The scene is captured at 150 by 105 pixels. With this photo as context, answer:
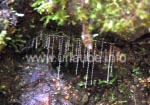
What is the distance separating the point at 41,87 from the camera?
175cm

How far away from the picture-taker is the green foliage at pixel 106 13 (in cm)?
129

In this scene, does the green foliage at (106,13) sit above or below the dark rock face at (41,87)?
above

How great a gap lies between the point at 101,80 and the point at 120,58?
7.1 inches

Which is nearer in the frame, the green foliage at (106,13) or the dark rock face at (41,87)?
the green foliage at (106,13)

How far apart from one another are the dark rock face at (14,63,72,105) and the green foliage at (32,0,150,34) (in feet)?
1.42

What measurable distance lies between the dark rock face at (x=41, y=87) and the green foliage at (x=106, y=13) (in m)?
0.43

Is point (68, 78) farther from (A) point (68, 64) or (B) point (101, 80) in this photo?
(B) point (101, 80)

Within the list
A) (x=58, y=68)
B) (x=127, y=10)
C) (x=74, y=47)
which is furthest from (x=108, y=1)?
(x=58, y=68)

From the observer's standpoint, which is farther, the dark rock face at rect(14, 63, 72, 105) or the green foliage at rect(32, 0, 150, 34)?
the dark rock face at rect(14, 63, 72, 105)

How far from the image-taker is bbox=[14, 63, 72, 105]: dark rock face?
1726 mm

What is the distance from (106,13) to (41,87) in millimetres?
658

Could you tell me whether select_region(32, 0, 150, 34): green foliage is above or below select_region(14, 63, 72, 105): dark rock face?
above

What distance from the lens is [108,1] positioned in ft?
4.41

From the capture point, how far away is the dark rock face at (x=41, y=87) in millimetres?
1726
